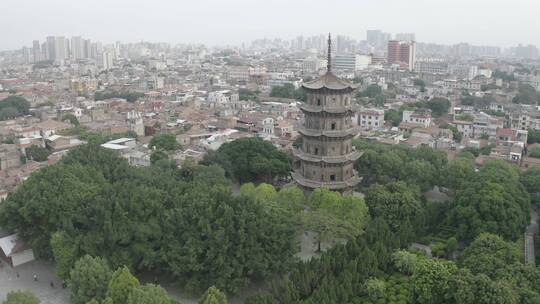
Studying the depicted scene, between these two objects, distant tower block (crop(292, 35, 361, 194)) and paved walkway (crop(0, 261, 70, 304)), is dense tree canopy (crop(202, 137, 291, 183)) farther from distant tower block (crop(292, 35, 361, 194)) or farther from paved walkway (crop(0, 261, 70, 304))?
paved walkway (crop(0, 261, 70, 304))

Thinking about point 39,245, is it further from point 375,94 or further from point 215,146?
point 375,94

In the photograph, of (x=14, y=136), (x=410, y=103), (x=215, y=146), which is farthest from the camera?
(x=410, y=103)

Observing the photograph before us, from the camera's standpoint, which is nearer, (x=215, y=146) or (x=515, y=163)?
(x=515, y=163)

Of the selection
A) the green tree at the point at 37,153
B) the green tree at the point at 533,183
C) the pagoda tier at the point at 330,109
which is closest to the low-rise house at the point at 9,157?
the green tree at the point at 37,153

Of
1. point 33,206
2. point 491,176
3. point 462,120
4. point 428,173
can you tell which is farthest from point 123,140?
point 462,120

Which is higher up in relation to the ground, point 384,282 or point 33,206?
point 33,206

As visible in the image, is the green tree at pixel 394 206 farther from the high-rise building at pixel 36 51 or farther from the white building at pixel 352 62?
the high-rise building at pixel 36 51
